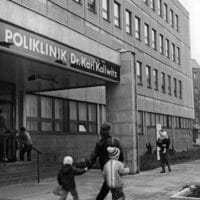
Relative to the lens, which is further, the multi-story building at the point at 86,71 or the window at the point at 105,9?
the window at the point at 105,9

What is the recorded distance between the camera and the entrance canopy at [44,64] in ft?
35.3

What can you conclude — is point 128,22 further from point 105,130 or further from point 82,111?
point 105,130

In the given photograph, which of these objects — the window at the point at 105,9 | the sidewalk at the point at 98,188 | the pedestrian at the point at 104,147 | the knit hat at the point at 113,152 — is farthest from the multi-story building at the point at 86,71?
the knit hat at the point at 113,152

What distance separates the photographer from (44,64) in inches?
495

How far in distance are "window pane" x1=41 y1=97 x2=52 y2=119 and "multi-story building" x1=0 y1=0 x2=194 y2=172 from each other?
1.9 inches

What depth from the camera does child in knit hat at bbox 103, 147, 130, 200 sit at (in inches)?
293

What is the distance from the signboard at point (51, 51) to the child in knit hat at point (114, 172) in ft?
14.2

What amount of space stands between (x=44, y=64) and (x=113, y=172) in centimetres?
594

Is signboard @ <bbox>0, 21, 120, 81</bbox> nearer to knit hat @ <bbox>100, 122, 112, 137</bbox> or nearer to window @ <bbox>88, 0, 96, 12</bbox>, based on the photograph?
knit hat @ <bbox>100, 122, 112, 137</bbox>

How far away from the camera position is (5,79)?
17250 millimetres

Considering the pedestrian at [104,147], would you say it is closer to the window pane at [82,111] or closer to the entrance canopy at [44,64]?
the entrance canopy at [44,64]

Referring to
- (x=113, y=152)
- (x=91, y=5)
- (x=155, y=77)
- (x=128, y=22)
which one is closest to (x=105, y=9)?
(x=91, y=5)

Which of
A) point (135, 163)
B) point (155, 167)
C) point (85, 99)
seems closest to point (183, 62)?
point (85, 99)

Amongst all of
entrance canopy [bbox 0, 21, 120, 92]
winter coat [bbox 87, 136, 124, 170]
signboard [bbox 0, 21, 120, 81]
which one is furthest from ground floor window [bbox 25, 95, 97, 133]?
winter coat [bbox 87, 136, 124, 170]
